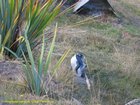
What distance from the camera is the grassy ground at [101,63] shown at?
4.79m

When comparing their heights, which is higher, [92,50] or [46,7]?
[46,7]

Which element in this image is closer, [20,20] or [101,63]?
[20,20]

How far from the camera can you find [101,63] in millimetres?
7180

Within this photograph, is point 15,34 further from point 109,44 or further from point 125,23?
point 125,23

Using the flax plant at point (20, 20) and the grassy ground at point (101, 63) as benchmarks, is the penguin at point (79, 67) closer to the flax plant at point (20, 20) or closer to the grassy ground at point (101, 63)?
the grassy ground at point (101, 63)

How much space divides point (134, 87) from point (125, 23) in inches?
189

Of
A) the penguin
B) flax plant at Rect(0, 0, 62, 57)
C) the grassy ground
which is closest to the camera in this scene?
the grassy ground

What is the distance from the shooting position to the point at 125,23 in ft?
36.4

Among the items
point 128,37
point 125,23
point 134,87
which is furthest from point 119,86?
point 125,23

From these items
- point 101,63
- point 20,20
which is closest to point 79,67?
point 20,20

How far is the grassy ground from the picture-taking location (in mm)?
4795

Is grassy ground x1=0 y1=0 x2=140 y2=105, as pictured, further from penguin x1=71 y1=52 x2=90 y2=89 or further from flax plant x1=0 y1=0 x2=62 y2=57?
flax plant x1=0 y1=0 x2=62 y2=57

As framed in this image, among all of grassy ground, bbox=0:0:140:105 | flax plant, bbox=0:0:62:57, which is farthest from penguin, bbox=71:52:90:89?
flax plant, bbox=0:0:62:57

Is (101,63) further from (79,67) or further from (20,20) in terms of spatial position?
(20,20)
